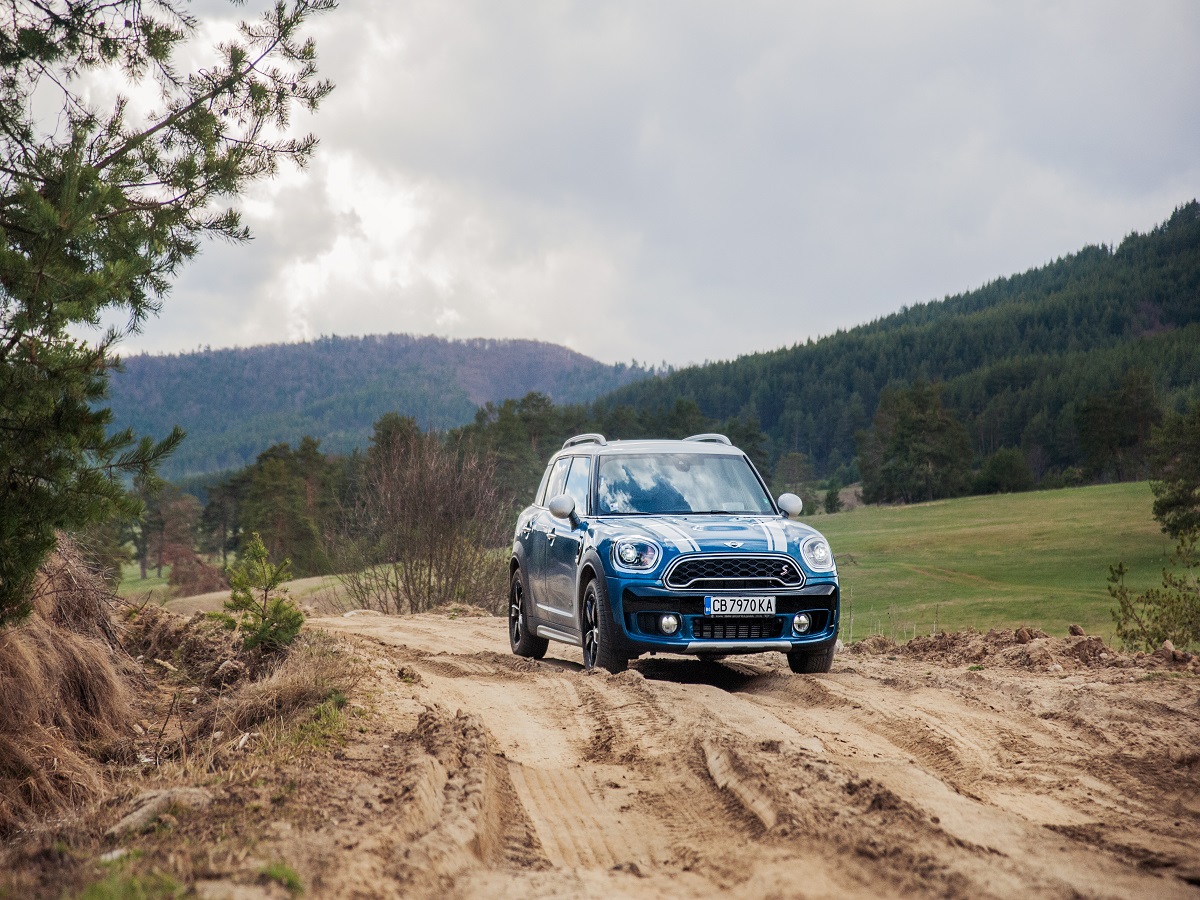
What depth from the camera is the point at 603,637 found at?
8750 millimetres

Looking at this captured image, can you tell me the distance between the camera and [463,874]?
3963 mm

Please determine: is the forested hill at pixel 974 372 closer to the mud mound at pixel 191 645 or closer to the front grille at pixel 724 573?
the mud mound at pixel 191 645

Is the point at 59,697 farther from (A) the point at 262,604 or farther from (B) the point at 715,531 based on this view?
(B) the point at 715,531

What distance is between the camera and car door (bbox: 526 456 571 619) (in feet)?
35.2

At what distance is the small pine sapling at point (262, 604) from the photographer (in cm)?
996

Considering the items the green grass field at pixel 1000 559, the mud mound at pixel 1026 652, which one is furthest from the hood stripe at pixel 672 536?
the green grass field at pixel 1000 559

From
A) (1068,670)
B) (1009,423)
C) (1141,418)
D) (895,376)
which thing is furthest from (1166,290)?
(1068,670)

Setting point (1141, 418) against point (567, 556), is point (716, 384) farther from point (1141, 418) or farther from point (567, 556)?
point (567, 556)

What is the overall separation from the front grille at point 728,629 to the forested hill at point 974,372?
122 meters

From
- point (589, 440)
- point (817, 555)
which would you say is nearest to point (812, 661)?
point (817, 555)

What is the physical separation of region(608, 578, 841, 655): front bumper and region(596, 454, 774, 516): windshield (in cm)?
140

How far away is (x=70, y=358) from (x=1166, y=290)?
8763 inches

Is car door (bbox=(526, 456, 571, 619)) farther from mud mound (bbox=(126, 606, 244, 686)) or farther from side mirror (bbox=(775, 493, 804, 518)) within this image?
mud mound (bbox=(126, 606, 244, 686))

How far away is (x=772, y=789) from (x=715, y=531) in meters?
4.12
